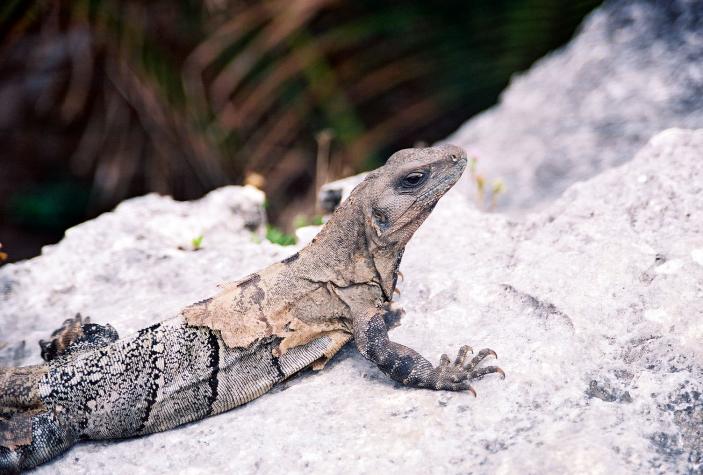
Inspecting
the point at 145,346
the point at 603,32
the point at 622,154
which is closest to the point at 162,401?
the point at 145,346

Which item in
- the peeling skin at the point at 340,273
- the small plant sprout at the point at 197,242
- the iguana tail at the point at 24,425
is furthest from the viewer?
the small plant sprout at the point at 197,242

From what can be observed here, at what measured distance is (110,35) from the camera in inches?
308

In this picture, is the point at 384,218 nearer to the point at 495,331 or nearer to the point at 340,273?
the point at 340,273

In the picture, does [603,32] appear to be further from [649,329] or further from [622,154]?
[649,329]

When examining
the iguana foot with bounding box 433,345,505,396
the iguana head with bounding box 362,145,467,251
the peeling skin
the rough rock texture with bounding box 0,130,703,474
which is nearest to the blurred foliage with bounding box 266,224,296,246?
the rough rock texture with bounding box 0,130,703,474

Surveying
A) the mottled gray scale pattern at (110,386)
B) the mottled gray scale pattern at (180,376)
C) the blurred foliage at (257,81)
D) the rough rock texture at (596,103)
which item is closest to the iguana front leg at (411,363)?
the mottled gray scale pattern at (180,376)

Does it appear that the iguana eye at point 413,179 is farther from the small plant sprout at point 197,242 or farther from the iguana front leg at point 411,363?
the small plant sprout at point 197,242

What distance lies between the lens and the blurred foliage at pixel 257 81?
8.09 m

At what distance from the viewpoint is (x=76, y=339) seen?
490 cm

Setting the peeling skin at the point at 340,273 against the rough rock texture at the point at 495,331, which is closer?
the rough rock texture at the point at 495,331

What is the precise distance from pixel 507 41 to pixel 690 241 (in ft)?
13.6

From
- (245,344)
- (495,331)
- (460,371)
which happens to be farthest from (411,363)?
(245,344)

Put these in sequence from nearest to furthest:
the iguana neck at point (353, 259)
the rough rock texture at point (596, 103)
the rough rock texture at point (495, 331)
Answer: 1. the rough rock texture at point (495, 331)
2. the iguana neck at point (353, 259)
3. the rough rock texture at point (596, 103)

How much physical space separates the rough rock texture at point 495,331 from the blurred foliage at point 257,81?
8.74 ft
